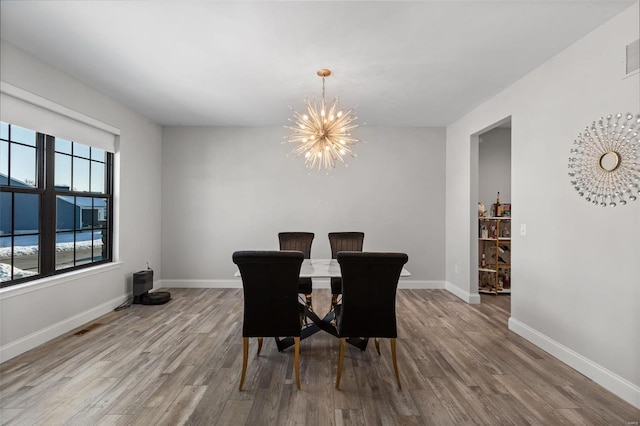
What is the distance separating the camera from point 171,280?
5.59 metres

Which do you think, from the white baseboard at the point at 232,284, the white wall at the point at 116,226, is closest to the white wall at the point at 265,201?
the white baseboard at the point at 232,284

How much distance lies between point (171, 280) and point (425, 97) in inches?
191

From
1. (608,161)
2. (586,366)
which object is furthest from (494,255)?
(608,161)

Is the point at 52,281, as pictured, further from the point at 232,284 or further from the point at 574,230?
the point at 574,230

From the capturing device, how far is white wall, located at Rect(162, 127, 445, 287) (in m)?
5.58

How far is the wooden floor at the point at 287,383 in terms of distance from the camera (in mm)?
2072

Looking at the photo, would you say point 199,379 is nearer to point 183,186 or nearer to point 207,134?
point 183,186

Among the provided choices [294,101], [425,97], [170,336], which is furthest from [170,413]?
[425,97]

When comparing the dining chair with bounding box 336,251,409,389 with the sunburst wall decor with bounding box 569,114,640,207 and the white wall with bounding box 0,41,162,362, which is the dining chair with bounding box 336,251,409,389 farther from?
the white wall with bounding box 0,41,162,362

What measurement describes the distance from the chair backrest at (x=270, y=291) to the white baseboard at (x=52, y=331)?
7.07 feet

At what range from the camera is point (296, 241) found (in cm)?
423

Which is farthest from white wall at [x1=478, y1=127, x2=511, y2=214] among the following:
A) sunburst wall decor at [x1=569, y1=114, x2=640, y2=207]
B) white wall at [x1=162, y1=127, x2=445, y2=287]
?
sunburst wall decor at [x1=569, y1=114, x2=640, y2=207]

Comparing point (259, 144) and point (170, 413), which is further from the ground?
point (259, 144)

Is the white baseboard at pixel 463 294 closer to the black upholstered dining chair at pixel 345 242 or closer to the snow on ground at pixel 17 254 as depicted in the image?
the black upholstered dining chair at pixel 345 242
